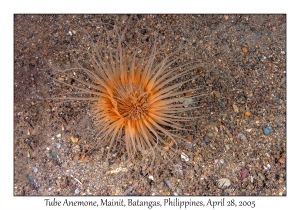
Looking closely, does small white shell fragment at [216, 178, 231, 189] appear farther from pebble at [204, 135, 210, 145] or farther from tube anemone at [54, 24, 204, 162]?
tube anemone at [54, 24, 204, 162]

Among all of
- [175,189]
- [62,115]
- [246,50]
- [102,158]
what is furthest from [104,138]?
[246,50]

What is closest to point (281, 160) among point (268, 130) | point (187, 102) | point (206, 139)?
point (268, 130)

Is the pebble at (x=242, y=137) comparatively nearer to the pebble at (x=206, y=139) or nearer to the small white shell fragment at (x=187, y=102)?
the pebble at (x=206, y=139)

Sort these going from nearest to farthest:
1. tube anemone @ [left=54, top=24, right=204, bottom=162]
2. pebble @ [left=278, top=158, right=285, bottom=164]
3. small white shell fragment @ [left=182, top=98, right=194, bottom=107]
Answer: tube anemone @ [left=54, top=24, right=204, bottom=162] < pebble @ [left=278, top=158, right=285, bottom=164] < small white shell fragment @ [left=182, top=98, right=194, bottom=107]

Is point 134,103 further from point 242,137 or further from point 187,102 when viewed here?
point 242,137

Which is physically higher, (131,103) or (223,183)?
(131,103)

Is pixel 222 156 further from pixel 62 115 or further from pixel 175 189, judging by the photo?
pixel 62 115

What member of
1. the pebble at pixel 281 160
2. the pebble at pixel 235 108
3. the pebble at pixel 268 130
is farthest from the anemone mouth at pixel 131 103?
the pebble at pixel 281 160

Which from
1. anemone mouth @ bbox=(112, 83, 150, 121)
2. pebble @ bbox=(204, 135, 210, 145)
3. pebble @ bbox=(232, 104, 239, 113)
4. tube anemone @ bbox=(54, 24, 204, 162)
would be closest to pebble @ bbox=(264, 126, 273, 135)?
pebble @ bbox=(232, 104, 239, 113)
